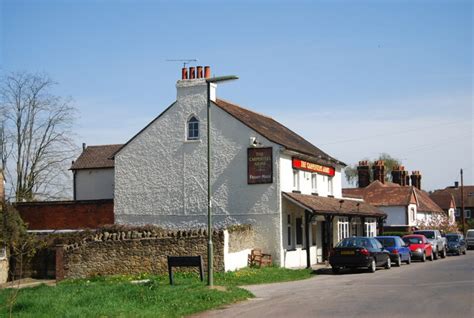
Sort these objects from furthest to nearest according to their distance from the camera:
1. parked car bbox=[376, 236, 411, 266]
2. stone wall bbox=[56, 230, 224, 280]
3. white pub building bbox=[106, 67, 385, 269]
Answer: parked car bbox=[376, 236, 411, 266], white pub building bbox=[106, 67, 385, 269], stone wall bbox=[56, 230, 224, 280]

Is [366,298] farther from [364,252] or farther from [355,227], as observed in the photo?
[355,227]

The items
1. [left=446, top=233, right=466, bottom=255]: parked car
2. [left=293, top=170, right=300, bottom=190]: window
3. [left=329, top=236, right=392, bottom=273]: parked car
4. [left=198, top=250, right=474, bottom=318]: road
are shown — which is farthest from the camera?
[left=446, top=233, right=466, bottom=255]: parked car

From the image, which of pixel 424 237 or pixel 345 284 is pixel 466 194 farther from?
pixel 345 284

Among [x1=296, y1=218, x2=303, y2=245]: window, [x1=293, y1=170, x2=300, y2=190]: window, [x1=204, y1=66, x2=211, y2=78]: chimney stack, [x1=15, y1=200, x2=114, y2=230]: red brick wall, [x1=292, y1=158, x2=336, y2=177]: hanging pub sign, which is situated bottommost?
[x1=296, y1=218, x2=303, y2=245]: window

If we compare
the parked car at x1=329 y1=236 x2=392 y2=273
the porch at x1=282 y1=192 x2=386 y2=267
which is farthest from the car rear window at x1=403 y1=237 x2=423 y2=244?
the parked car at x1=329 y1=236 x2=392 y2=273

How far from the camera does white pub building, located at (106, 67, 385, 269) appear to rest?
32719 mm

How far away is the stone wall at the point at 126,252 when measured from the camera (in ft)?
93.5

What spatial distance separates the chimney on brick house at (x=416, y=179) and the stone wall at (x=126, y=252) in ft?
168

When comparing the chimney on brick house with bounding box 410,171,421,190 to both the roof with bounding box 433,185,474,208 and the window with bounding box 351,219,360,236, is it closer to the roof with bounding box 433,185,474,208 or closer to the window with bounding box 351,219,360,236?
the roof with bounding box 433,185,474,208

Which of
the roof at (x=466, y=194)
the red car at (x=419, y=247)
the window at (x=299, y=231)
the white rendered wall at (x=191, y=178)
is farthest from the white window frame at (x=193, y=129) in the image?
the roof at (x=466, y=194)

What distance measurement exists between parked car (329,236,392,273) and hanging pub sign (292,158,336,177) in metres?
6.34

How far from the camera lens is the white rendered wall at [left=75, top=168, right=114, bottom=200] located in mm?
46375

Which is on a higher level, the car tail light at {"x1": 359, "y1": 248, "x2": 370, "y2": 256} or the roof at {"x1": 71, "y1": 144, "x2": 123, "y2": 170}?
the roof at {"x1": 71, "y1": 144, "x2": 123, "y2": 170}

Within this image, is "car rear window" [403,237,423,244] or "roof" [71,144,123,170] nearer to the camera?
"car rear window" [403,237,423,244]
